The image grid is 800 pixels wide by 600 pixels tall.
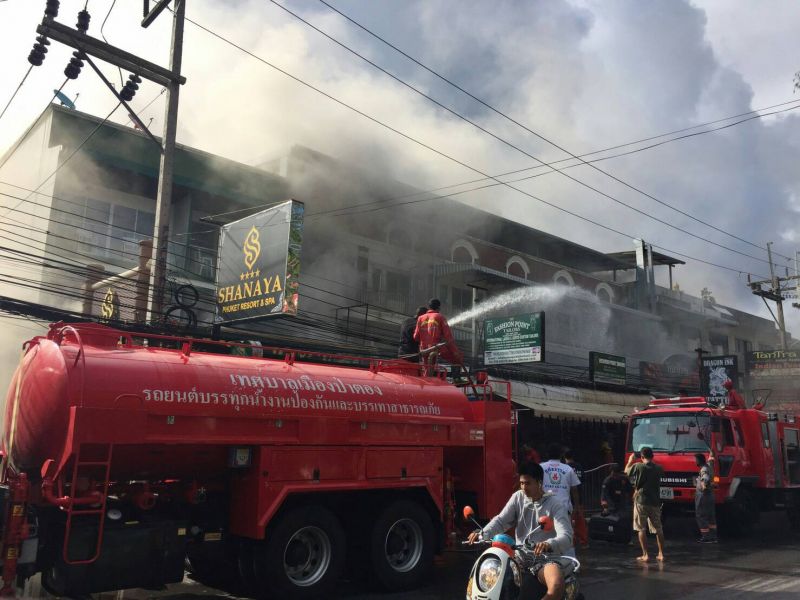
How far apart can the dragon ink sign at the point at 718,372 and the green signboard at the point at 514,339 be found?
12.9m

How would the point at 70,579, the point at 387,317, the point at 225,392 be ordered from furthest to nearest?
1. the point at 387,317
2. the point at 225,392
3. the point at 70,579

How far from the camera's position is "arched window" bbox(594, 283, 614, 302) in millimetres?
36156

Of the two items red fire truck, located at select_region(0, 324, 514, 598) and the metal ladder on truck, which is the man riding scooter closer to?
red fire truck, located at select_region(0, 324, 514, 598)

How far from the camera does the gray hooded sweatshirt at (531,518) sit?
4496mm

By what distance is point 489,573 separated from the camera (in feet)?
13.7

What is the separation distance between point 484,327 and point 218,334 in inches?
370

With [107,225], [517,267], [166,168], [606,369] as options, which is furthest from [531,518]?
[517,267]

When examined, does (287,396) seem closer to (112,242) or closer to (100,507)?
(100,507)

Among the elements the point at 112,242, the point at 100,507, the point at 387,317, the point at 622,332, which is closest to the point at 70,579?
the point at 100,507

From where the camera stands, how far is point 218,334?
12.1 m

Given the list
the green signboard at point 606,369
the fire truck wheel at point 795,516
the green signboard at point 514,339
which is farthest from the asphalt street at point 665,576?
the green signboard at point 606,369

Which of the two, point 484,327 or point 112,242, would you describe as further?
point 484,327

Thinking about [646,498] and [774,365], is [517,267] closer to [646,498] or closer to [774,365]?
[774,365]

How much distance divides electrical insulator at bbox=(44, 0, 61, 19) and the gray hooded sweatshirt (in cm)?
1077
